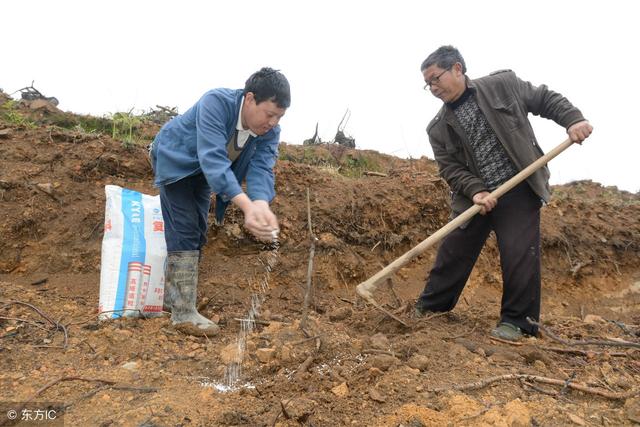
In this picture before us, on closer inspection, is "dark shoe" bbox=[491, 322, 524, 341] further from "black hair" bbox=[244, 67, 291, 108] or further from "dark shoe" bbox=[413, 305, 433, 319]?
"black hair" bbox=[244, 67, 291, 108]

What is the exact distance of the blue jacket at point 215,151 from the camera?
7.45ft

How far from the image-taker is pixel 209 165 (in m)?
2.27

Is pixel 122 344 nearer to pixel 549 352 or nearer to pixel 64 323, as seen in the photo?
pixel 64 323

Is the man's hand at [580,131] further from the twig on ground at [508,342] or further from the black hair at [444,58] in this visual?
the twig on ground at [508,342]

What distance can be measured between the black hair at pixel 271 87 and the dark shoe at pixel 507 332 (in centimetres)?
166

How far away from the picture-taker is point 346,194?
4512 mm

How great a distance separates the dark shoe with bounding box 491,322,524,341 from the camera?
2.68m

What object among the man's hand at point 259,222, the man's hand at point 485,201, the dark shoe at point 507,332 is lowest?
the dark shoe at point 507,332

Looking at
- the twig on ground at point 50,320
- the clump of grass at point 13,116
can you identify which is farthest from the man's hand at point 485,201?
the clump of grass at point 13,116

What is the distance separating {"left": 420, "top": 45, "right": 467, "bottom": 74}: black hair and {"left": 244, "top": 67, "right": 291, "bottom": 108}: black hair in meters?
0.91

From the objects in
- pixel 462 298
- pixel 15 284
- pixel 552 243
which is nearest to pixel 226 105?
pixel 15 284

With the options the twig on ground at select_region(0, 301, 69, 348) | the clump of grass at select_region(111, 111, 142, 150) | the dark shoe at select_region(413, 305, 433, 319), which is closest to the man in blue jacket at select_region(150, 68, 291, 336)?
the twig on ground at select_region(0, 301, 69, 348)

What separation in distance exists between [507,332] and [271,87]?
1.80 m

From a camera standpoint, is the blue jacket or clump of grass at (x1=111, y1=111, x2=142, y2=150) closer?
the blue jacket
